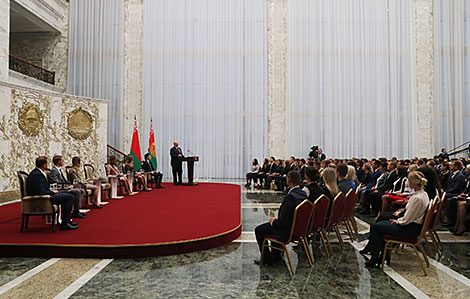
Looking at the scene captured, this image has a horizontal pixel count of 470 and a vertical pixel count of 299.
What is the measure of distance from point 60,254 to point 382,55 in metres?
14.1

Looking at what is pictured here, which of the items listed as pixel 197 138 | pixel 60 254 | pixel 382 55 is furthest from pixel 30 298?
pixel 382 55

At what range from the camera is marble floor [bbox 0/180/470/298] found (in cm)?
302

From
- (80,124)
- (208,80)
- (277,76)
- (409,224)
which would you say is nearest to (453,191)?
(409,224)

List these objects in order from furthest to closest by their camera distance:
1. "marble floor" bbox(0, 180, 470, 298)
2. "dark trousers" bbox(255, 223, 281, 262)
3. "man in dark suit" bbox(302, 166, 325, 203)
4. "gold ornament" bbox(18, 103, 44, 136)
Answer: "gold ornament" bbox(18, 103, 44, 136) → "man in dark suit" bbox(302, 166, 325, 203) → "dark trousers" bbox(255, 223, 281, 262) → "marble floor" bbox(0, 180, 470, 298)

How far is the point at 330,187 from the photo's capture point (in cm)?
454

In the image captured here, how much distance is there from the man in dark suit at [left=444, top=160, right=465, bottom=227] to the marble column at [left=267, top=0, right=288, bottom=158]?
8786 mm

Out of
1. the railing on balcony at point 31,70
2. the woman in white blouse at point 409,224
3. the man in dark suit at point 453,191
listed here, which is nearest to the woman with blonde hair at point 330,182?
the woman in white blouse at point 409,224

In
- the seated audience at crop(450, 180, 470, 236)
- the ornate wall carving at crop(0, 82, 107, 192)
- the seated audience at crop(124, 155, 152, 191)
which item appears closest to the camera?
the seated audience at crop(450, 180, 470, 236)

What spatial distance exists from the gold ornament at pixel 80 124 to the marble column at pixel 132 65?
5.16 metres

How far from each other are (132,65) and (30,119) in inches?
281

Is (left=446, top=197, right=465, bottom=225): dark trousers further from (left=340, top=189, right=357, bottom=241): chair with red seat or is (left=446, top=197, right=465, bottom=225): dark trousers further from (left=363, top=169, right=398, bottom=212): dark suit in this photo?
(left=340, top=189, right=357, bottom=241): chair with red seat

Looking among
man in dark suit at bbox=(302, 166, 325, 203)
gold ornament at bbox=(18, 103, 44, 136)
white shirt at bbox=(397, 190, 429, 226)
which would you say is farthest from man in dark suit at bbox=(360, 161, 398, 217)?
gold ornament at bbox=(18, 103, 44, 136)

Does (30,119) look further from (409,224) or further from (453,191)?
(453,191)

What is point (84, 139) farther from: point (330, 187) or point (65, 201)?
point (330, 187)
